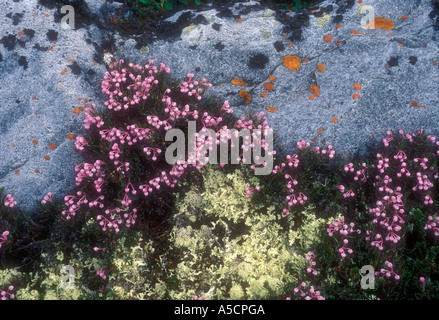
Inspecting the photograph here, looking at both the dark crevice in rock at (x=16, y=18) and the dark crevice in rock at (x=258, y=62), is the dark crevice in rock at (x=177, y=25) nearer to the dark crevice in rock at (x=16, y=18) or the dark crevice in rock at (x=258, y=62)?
the dark crevice in rock at (x=258, y=62)

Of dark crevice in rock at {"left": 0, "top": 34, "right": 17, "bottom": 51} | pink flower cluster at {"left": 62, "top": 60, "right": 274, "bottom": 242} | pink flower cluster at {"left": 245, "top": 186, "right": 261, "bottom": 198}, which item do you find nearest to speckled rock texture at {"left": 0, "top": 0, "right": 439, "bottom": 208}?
dark crevice in rock at {"left": 0, "top": 34, "right": 17, "bottom": 51}

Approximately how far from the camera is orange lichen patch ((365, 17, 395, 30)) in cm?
509

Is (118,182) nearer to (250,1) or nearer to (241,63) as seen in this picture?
(241,63)

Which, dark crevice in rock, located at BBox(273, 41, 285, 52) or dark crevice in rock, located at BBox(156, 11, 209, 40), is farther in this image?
dark crevice in rock, located at BBox(156, 11, 209, 40)

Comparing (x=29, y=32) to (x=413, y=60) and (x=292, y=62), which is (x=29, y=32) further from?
(x=413, y=60)

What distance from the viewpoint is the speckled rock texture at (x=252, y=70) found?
15.5 feet

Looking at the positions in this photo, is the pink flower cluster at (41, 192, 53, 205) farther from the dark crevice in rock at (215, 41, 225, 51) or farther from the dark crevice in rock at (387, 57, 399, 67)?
the dark crevice in rock at (387, 57, 399, 67)

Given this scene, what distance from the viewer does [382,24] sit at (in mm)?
5109

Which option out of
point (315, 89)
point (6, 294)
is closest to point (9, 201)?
point (6, 294)

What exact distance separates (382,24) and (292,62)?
155 cm

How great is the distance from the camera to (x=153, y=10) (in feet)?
18.8

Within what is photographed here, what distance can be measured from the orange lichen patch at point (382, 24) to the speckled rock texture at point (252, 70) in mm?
22

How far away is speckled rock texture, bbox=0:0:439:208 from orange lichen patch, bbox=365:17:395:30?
0.02 metres
